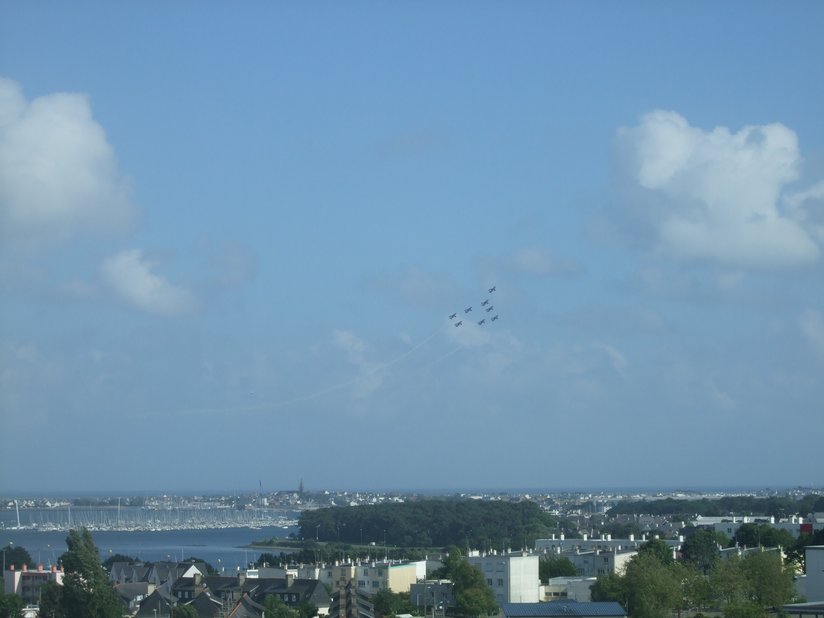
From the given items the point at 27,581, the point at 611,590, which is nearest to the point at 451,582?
the point at 611,590

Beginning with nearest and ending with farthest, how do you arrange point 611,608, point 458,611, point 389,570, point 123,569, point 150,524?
1. point 611,608
2. point 458,611
3. point 389,570
4. point 123,569
5. point 150,524

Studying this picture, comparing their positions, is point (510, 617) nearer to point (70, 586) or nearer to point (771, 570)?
point (771, 570)

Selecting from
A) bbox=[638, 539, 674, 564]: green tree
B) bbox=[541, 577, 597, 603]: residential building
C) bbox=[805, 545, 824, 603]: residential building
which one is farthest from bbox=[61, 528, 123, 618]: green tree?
bbox=[638, 539, 674, 564]: green tree

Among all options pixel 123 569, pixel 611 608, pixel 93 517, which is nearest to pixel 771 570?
pixel 611 608

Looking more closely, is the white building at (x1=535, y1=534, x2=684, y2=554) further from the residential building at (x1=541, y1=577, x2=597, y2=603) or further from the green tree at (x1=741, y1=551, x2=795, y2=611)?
the green tree at (x1=741, y1=551, x2=795, y2=611)

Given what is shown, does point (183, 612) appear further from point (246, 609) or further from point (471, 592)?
point (471, 592)

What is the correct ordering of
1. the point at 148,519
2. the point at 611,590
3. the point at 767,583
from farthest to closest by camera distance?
the point at 148,519, the point at 611,590, the point at 767,583
